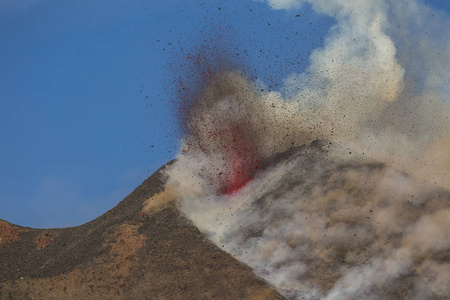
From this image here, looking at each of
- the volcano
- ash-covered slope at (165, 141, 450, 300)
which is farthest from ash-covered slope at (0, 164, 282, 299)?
ash-covered slope at (165, 141, 450, 300)

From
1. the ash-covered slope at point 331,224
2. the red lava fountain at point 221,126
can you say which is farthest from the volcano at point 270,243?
the red lava fountain at point 221,126

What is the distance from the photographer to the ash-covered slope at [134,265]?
20391mm

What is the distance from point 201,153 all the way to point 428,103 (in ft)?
32.1

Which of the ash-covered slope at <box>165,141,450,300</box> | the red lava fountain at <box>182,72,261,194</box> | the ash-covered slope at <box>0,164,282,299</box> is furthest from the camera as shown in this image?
the red lava fountain at <box>182,72,261,194</box>

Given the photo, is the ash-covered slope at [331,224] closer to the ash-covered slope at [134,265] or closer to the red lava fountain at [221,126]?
the red lava fountain at [221,126]

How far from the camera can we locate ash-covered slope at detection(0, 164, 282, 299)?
2039cm

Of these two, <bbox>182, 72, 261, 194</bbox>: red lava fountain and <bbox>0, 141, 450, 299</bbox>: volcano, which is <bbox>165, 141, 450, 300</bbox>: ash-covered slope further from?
<bbox>182, 72, 261, 194</bbox>: red lava fountain

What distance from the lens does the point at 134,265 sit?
2169 centimetres

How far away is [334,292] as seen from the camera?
19594 mm

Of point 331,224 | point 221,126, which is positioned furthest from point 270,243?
point 221,126

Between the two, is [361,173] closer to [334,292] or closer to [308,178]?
[308,178]

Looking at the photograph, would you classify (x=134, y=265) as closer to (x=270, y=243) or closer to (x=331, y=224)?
(x=270, y=243)

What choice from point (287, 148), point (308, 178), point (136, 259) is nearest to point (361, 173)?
point (308, 178)

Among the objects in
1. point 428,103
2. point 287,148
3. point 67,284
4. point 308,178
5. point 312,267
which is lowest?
point 67,284
